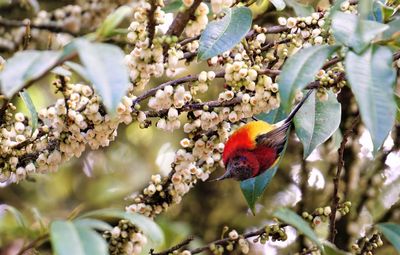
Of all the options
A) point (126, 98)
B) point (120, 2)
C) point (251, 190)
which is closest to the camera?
point (126, 98)

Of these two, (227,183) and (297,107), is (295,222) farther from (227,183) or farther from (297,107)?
(227,183)

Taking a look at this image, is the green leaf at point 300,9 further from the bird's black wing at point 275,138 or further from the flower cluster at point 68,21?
the flower cluster at point 68,21

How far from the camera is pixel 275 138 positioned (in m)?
0.84

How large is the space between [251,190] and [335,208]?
0.38 ft

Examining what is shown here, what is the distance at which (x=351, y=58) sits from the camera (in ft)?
2.03

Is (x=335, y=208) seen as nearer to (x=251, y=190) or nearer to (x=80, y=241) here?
(x=251, y=190)

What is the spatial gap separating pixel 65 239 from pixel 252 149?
34 cm

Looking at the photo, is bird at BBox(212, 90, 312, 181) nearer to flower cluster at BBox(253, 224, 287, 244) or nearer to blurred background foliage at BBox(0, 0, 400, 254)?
flower cluster at BBox(253, 224, 287, 244)

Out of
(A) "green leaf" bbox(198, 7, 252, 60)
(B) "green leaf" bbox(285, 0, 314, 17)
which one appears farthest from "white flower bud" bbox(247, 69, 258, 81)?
(B) "green leaf" bbox(285, 0, 314, 17)

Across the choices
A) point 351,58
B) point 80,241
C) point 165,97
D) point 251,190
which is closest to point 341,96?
point 251,190

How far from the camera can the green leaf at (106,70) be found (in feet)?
1.75

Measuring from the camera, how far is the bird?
83cm

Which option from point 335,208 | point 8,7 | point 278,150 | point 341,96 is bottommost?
point 341,96

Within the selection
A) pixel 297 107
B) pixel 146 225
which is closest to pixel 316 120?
pixel 297 107
